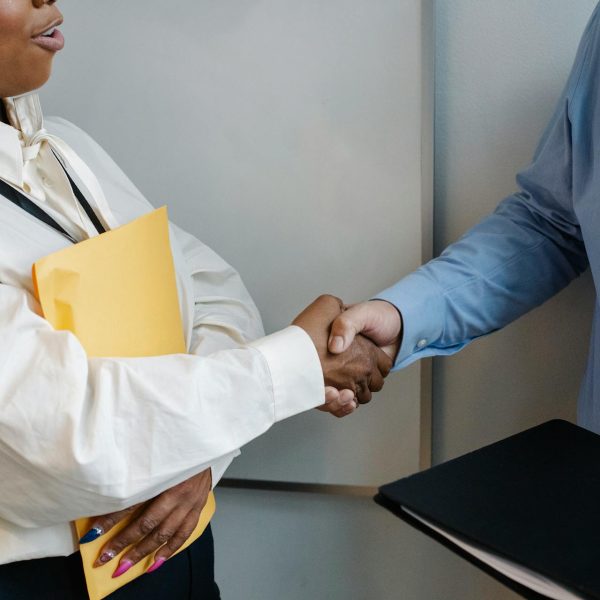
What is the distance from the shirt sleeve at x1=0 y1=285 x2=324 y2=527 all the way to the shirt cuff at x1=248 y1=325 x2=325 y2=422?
41 millimetres

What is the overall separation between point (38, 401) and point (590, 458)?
1.75 ft

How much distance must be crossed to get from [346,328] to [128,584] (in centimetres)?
42

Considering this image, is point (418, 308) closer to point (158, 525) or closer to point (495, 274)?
point (495, 274)

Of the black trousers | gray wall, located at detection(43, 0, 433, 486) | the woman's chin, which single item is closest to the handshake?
gray wall, located at detection(43, 0, 433, 486)

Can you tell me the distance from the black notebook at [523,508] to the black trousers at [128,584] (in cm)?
44

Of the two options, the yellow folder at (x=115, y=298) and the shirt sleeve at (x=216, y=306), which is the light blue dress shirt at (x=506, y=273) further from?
the yellow folder at (x=115, y=298)

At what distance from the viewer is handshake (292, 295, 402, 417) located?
1.06m

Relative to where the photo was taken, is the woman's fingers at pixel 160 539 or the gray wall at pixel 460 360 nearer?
the woman's fingers at pixel 160 539

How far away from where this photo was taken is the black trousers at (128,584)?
3.00ft

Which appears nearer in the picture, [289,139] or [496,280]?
[496,280]

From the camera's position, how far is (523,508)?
2.23 feet

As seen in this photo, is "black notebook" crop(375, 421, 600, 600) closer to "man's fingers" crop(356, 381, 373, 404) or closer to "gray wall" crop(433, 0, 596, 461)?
"man's fingers" crop(356, 381, 373, 404)

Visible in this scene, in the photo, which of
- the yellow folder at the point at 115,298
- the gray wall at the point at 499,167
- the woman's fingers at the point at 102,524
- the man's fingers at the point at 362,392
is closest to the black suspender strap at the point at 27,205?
the yellow folder at the point at 115,298

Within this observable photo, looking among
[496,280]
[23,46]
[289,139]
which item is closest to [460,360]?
[496,280]
